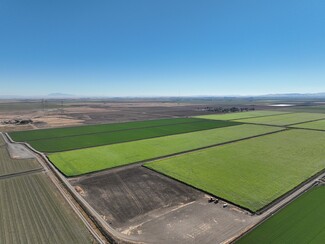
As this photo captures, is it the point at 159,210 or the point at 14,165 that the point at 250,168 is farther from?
the point at 14,165

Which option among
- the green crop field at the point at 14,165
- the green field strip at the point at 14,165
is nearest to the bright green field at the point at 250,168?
the green field strip at the point at 14,165

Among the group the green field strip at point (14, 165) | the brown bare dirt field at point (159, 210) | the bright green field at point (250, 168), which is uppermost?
the bright green field at point (250, 168)

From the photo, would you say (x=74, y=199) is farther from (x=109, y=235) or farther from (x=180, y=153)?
(x=180, y=153)

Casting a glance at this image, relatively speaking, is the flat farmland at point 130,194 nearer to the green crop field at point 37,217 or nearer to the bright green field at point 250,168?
the bright green field at point 250,168

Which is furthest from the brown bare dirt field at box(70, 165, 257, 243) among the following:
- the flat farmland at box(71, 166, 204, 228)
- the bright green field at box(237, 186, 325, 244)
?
the bright green field at box(237, 186, 325, 244)

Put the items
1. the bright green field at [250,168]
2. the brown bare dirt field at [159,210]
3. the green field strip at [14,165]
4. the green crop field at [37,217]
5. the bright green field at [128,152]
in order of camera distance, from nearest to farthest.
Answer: the green crop field at [37,217]
the brown bare dirt field at [159,210]
the bright green field at [250,168]
the green field strip at [14,165]
the bright green field at [128,152]

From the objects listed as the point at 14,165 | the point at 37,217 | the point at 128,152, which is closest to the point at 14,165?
the point at 14,165
